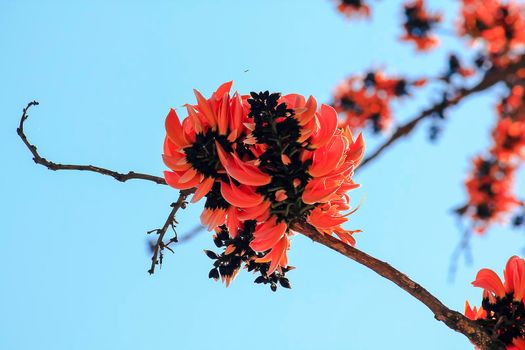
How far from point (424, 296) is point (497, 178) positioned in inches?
127

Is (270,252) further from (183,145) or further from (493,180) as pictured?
(493,180)

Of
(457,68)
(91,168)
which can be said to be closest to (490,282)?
(91,168)

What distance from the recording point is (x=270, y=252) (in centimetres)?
124

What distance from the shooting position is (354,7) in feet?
15.5

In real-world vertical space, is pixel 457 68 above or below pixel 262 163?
above

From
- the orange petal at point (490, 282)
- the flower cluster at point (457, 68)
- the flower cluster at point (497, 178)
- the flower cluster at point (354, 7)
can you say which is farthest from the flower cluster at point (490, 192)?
the orange petal at point (490, 282)

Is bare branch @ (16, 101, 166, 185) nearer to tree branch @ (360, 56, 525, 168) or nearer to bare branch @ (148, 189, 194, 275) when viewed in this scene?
bare branch @ (148, 189, 194, 275)

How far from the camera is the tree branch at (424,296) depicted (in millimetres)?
1118

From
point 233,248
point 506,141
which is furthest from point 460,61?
point 233,248

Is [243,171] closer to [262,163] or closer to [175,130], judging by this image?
[262,163]

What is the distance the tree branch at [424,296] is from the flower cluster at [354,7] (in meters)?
3.82

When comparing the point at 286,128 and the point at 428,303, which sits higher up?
the point at 286,128

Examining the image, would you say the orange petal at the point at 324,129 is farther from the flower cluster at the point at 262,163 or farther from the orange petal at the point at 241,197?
the orange petal at the point at 241,197

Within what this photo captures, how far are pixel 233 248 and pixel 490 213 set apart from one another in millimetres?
3194
